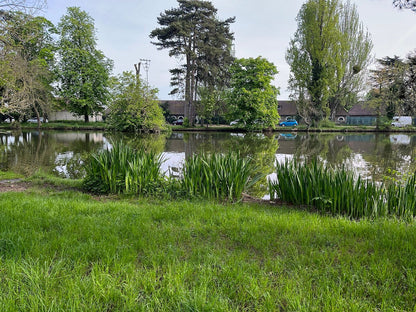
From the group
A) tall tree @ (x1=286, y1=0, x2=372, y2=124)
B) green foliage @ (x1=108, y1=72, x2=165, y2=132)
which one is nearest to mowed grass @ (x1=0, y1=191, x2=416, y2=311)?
green foliage @ (x1=108, y1=72, x2=165, y2=132)

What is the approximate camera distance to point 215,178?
653 cm

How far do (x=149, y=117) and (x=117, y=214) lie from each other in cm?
3229

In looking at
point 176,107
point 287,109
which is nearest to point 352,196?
point 287,109

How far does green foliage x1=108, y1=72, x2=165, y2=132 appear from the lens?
35281 millimetres

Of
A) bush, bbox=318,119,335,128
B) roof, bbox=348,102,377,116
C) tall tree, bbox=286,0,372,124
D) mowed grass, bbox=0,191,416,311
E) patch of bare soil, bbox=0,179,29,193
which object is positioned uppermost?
tall tree, bbox=286,0,372,124

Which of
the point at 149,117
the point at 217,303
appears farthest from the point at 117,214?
the point at 149,117

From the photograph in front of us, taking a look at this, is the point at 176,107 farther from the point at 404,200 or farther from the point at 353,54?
the point at 404,200

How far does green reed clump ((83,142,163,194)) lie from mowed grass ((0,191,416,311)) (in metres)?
1.99

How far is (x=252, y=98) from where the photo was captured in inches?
1492

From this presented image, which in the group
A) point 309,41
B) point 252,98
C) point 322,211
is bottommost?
point 322,211

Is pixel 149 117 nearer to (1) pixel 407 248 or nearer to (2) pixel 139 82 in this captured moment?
(2) pixel 139 82

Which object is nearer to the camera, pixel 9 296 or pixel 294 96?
pixel 9 296

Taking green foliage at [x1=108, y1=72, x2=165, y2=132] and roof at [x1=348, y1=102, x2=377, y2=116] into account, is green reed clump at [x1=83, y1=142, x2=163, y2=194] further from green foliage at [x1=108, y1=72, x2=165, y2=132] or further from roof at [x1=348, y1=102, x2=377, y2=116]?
roof at [x1=348, y1=102, x2=377, y2=116]

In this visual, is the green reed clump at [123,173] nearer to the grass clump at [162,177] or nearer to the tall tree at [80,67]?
the grass clump at [162,177]
